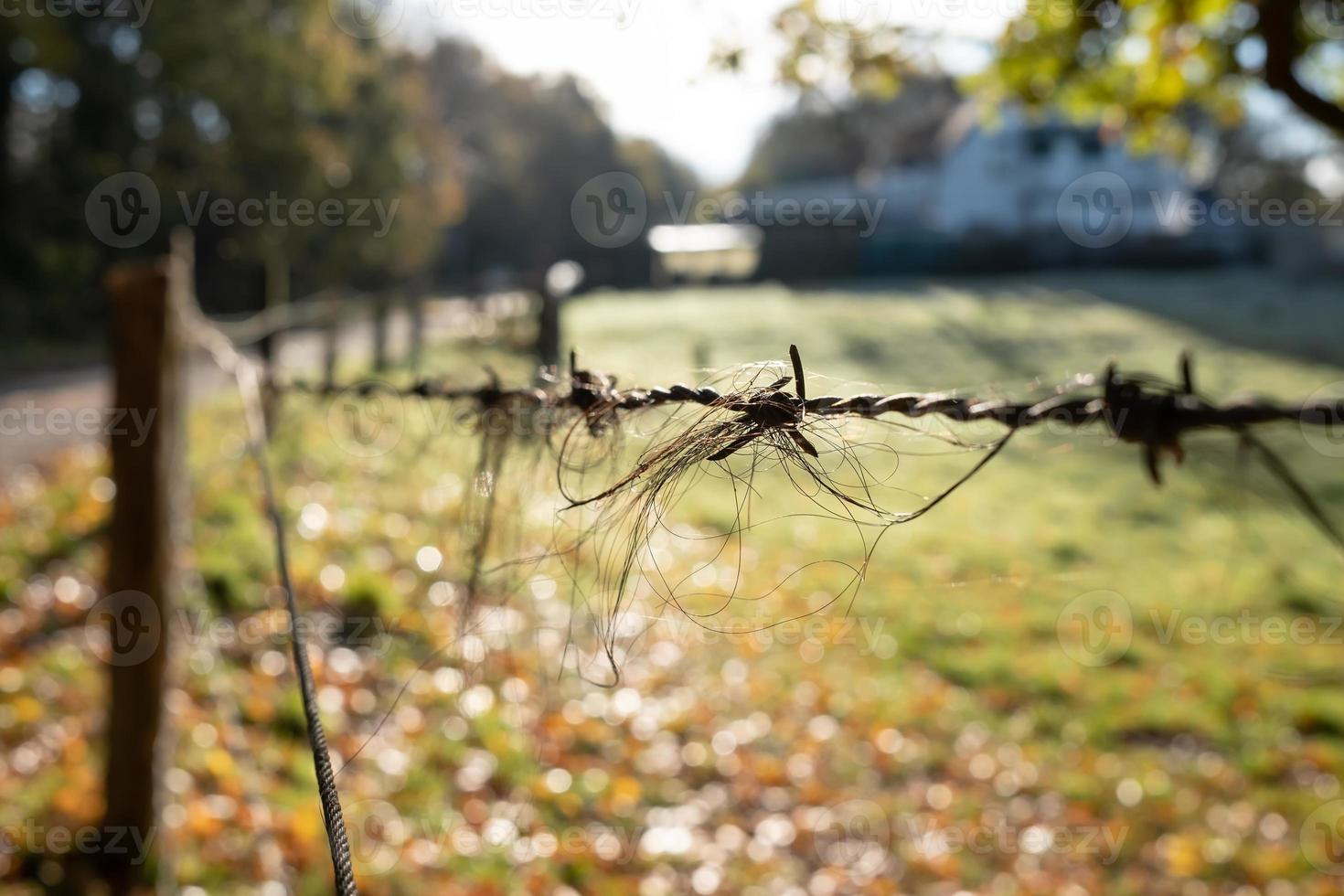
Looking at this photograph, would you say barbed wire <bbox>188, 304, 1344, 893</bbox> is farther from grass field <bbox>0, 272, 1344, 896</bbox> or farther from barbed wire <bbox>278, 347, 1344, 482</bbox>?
grass field <bbox>0, 272, 1344, 896</bbox>

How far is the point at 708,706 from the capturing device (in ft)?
17.5

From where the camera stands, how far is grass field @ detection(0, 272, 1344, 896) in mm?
3830

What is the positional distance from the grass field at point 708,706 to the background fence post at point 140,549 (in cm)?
18

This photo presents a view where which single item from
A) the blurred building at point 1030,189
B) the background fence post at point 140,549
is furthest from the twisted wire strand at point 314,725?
the blurred building at point 1030,189

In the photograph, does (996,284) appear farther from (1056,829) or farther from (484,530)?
(484,530)

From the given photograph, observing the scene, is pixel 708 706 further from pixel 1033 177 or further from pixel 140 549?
pixel 1033 177

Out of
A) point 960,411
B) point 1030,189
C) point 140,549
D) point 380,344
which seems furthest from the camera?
Answer: point 1030,189

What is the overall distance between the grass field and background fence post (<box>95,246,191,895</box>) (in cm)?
18

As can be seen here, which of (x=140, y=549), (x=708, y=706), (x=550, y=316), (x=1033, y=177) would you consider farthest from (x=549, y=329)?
(x=1033, y=177)

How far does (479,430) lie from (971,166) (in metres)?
51.4

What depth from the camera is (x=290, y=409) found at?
342 inches

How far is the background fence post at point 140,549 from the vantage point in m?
3.40

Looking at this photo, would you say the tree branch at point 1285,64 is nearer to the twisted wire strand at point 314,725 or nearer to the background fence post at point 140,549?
the twisted wire strand at point 314,725

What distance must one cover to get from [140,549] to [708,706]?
2965mm
